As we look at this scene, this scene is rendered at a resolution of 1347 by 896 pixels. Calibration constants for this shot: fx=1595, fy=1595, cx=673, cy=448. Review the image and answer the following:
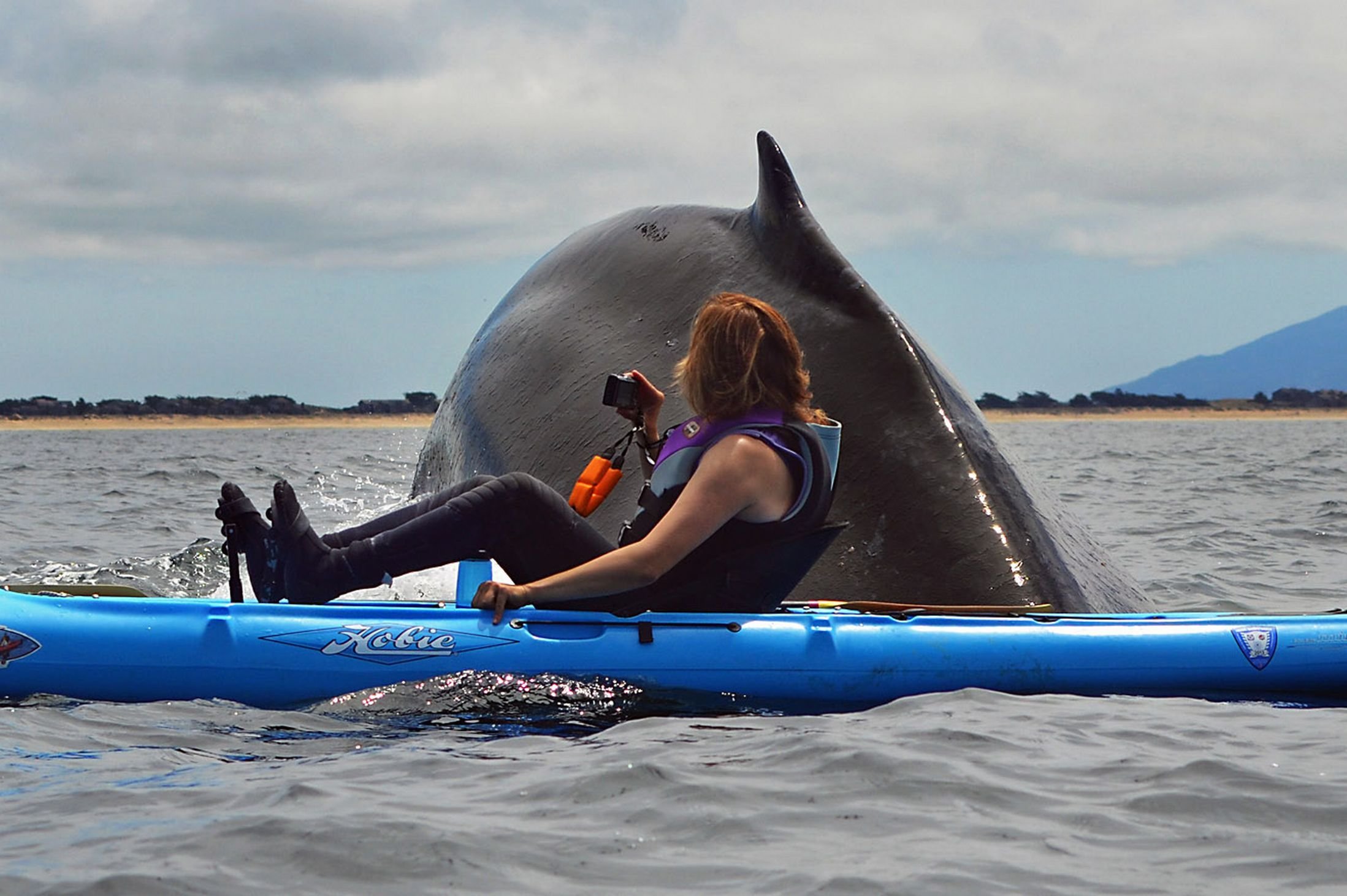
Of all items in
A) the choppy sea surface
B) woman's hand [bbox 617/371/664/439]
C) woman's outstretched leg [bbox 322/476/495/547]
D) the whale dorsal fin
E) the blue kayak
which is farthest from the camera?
the whale dorsal fin

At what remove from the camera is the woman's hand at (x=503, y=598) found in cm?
536

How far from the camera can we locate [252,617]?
212 inches

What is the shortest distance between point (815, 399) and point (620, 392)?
3.78 ft

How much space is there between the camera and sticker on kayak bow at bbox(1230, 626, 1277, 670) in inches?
218

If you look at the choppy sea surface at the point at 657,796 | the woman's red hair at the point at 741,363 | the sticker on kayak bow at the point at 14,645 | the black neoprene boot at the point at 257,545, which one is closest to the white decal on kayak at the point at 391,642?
the choppy sea surface at the point at 657,796

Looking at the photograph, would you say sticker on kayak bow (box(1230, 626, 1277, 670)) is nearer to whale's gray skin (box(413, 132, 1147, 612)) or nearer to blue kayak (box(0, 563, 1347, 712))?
blue kayak (box(0, 563, 1347, 712))

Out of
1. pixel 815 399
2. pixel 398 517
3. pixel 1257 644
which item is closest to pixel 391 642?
pixel 398 517

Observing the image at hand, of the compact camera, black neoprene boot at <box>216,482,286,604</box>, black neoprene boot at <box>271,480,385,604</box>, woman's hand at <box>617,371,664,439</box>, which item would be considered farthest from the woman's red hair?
black neoprene boot at <box>216,482,286,604</box>

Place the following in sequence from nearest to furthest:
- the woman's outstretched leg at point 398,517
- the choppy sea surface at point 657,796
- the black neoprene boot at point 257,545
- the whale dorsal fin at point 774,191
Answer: the choppy sea surface at point 657,796 → the black neoprene boot at point 257,545 → the woman's outstretched leg at point 398,517 → the whale dorsal fin at point 774,191

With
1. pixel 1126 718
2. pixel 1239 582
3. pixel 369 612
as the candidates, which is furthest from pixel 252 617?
pixel 1239 582

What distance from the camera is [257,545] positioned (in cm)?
559

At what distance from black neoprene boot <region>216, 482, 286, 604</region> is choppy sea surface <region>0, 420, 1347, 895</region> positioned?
0.56 metres

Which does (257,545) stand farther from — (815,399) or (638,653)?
(815,399)

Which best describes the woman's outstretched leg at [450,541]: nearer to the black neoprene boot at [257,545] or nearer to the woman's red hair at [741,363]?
the black neoprene boot at [257,545]
